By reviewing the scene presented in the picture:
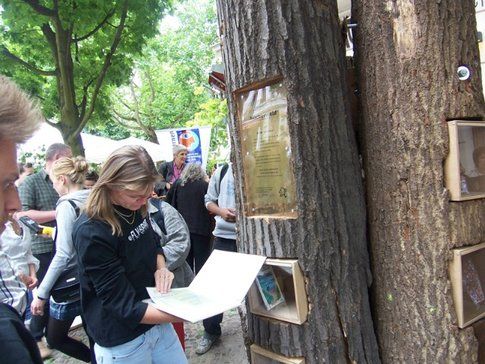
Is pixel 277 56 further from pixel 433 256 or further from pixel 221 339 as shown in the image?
pixel 221 339

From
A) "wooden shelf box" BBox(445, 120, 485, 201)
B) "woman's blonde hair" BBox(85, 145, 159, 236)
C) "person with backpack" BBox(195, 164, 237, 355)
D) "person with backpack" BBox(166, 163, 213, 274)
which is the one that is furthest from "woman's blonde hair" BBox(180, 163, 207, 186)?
"wooden shelf box" BBox(445, 120, 485, 201)

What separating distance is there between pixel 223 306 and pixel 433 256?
873mm

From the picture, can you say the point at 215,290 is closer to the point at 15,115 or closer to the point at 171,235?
the point at 15,115

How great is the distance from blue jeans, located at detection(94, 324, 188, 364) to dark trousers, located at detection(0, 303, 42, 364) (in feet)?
3.64

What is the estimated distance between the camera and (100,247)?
1791 mm

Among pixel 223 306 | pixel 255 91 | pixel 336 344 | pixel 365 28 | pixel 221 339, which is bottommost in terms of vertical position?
pixel 221 339

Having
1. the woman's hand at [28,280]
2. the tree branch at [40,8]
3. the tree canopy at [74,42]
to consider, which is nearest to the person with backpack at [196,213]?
the woman's hand at [28,280]

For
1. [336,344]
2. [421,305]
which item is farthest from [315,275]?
[421,305]

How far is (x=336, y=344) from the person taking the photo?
1.75 meters

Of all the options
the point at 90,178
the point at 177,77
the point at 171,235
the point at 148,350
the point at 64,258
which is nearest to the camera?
the point at 148,350

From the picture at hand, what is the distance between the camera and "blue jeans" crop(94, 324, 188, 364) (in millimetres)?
1938

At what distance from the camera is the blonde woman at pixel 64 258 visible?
2660mm

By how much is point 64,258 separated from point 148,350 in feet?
3.28

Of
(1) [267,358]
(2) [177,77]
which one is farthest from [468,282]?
(2) [177,77]
